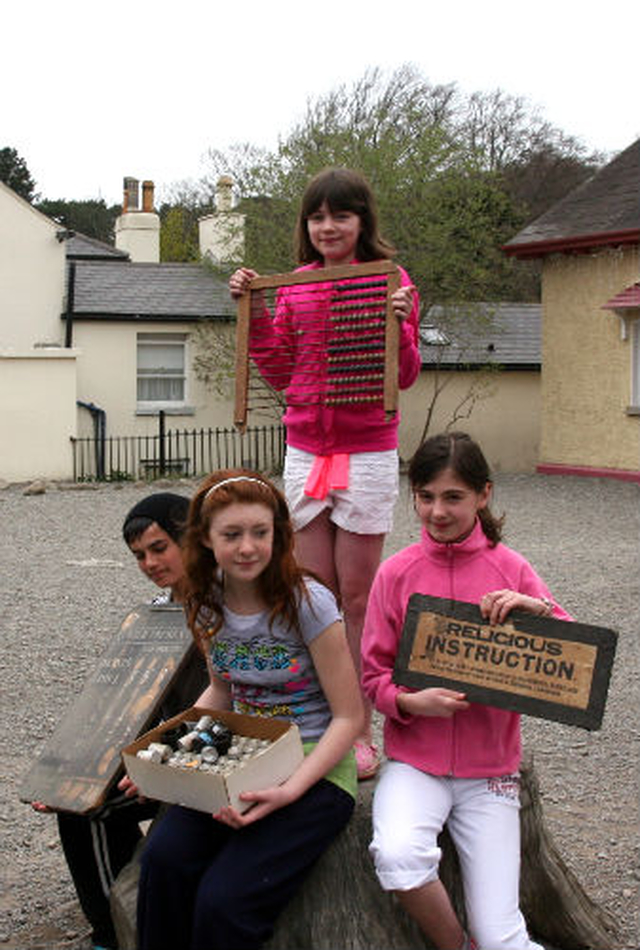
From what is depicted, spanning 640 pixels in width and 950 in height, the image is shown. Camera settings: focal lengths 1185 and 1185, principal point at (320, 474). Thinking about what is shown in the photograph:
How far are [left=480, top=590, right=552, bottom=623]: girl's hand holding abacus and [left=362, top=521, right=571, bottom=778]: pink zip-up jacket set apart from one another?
0.06 metres

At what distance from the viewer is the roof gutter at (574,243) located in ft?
63.4

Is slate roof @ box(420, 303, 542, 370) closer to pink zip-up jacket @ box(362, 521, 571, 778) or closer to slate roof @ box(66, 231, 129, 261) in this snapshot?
slate roof @ box(66, 231, 129, 261)

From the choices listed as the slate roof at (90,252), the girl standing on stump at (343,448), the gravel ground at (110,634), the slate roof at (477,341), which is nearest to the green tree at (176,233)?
the slate roof at (90,252)

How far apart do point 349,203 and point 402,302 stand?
0.43m

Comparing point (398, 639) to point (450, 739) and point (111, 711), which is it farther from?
point (111, 711)

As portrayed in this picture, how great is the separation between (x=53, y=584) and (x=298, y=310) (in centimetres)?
732

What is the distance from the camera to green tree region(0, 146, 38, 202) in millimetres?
52281

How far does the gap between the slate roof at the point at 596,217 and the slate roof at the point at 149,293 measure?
6.15m

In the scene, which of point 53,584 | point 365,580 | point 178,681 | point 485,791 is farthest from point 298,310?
point 53,584

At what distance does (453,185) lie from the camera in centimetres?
2128

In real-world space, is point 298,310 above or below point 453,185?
below

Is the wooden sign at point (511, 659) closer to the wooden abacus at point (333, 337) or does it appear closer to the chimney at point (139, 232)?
the wooden abacus at point (333, 337)

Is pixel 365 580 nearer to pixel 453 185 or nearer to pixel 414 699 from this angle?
pixel 414 699

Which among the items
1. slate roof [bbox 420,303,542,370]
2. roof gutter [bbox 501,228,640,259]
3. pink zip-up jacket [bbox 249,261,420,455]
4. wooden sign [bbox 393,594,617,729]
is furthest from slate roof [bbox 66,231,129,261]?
wooden sign [bbox 393,594,617,729]
